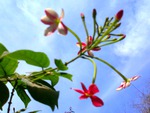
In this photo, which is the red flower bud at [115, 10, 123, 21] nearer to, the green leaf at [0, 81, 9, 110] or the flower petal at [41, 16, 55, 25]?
the flower petal at [41, 16, 55, 25]

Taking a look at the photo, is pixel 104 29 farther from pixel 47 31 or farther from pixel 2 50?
pixel 2 50

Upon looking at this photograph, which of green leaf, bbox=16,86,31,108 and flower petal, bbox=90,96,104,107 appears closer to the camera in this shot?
flower petal, bbox=90,96,104,107

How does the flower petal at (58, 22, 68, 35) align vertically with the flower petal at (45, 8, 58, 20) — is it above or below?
below

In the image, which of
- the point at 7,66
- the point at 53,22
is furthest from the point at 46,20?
the point at 7,66

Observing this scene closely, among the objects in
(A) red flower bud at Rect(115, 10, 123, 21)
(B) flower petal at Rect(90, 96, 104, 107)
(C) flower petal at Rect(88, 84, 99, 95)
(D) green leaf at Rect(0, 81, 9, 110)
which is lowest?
(B) flower petal at Rect(90, 96, 104, 107)

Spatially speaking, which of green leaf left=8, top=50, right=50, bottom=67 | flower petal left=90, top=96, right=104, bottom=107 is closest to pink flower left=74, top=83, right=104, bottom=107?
flower petal left=90, top=96, right=104, bottom=107

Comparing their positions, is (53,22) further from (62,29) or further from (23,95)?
(23,95)
